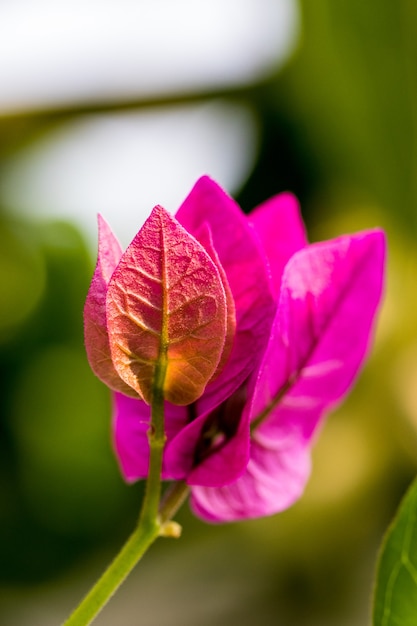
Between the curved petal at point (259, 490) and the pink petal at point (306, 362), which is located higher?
the pink petal at point (306, 362)

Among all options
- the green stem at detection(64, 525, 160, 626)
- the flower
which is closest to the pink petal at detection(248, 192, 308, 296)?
the flower

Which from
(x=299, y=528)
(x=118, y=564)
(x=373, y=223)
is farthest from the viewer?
(x=373, y=223)

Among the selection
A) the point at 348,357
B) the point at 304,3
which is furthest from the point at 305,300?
the point at 304,3

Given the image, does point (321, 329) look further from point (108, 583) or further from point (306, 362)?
point (108, 583)

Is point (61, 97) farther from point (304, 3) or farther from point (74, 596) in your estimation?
point (74, 596)

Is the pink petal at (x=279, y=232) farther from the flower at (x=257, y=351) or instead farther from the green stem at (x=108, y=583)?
the green stem at (x=108, y=583)

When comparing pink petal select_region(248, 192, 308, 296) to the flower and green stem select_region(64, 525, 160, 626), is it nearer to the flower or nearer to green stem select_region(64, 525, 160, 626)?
the flower

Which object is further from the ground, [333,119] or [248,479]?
[333,119]

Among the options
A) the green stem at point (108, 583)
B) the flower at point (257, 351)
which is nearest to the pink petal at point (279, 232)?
the flower at point (257, 351)
